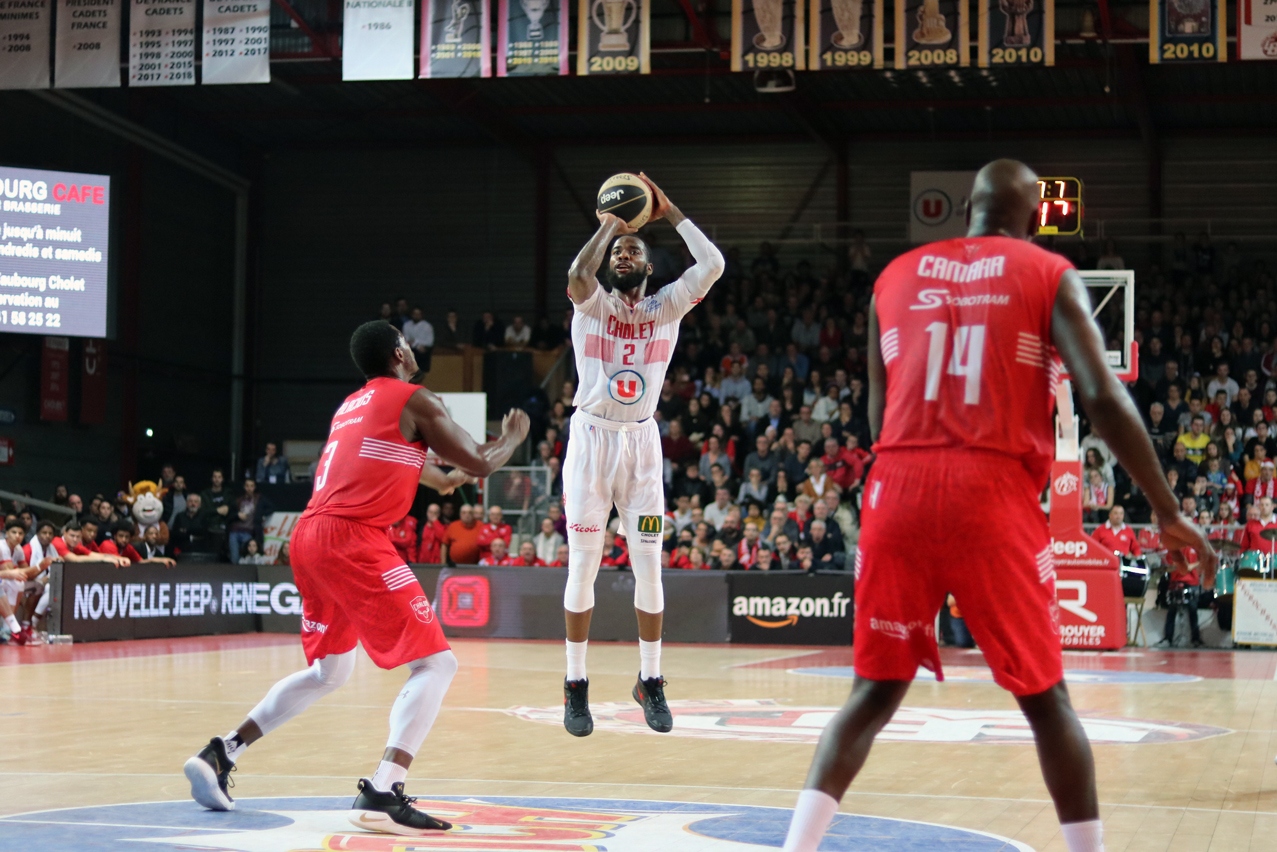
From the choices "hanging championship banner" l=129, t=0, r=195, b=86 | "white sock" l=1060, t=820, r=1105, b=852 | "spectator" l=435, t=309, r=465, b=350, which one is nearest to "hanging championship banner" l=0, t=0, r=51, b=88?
"hanging championship banner" l=129, t=0, r=195, b=86

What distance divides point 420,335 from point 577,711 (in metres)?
20.5

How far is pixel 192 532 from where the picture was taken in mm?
23922

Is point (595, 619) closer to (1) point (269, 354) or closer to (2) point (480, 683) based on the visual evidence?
(2) point (480, 683)

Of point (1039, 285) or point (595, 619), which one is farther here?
point (595, 619)

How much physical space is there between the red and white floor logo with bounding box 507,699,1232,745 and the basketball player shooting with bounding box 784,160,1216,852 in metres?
4.54

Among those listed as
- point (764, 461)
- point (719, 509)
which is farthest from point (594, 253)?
point (764, 461)

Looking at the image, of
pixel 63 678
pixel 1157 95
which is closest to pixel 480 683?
pixel 63 678

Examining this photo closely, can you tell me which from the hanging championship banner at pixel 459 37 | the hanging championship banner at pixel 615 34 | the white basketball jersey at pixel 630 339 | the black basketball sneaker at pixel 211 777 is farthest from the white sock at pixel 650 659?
the hanging championship banner at pixel 459 37

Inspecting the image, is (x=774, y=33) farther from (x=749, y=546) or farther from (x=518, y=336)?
(x=518, y=336)

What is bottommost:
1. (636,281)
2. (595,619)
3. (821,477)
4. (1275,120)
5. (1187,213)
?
(595,619)

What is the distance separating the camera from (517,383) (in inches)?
1043

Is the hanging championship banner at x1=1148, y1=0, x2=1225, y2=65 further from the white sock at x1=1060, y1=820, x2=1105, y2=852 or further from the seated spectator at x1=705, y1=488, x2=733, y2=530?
the white sock at x1=1060, y1=820, x2=1105, y2=852

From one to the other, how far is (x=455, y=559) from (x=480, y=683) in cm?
821

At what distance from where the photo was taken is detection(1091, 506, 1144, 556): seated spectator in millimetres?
18219
